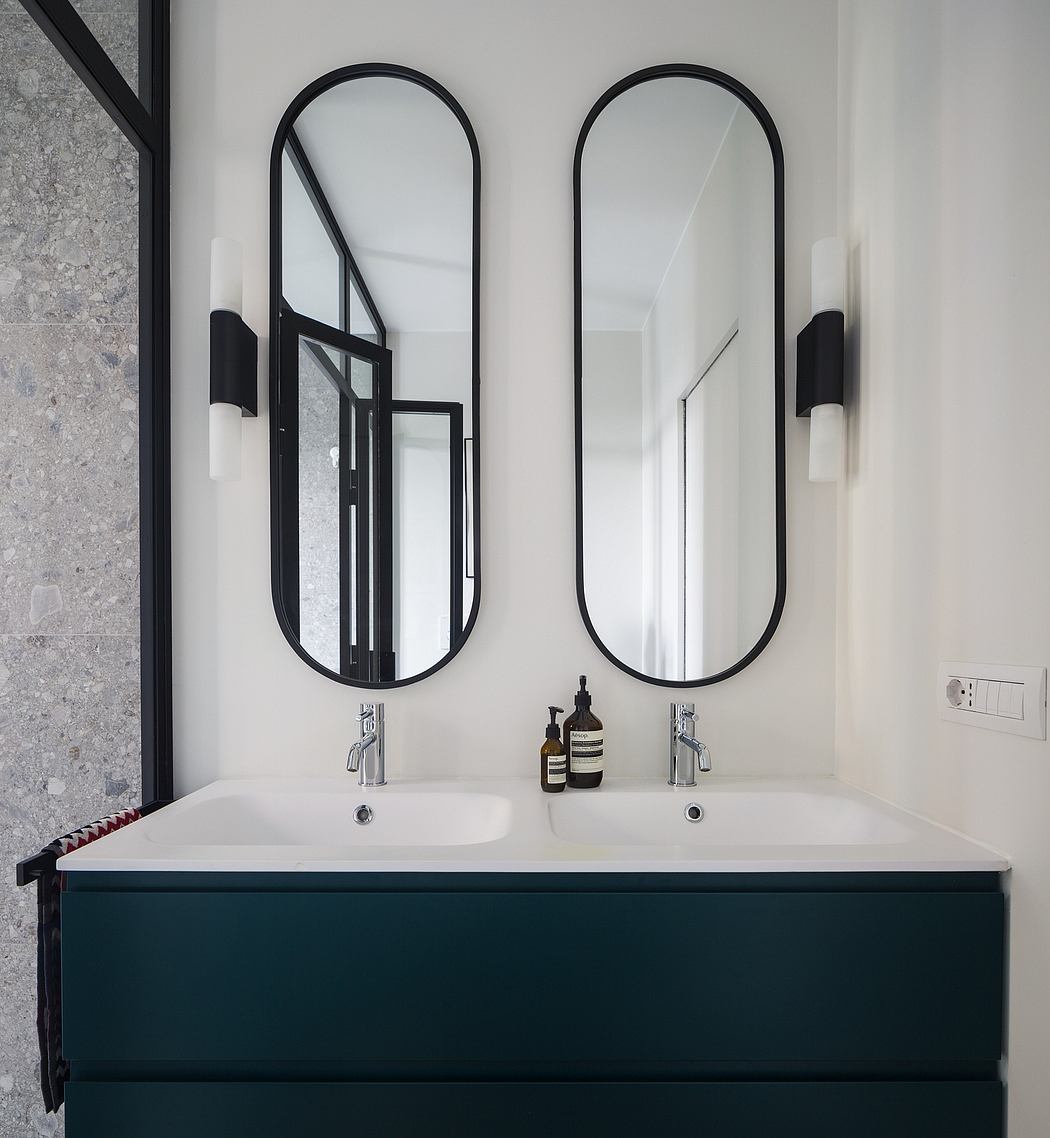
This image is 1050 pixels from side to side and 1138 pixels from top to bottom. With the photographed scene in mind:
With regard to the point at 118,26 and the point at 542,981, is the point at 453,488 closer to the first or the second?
the point at 542,981

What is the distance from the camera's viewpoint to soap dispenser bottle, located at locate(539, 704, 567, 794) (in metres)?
1.36

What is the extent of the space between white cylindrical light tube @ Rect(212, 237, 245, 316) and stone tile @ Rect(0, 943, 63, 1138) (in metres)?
1.29

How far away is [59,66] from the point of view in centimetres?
156

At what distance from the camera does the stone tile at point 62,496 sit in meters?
1.53

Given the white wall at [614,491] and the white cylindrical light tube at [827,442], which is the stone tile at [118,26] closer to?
the white wall at [614,491]

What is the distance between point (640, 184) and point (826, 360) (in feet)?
1.66

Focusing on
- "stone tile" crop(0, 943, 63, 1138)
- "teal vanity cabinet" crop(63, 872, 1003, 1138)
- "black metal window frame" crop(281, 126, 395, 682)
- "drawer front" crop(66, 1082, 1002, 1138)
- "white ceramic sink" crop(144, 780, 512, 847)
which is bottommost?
"stone tile" crop(0, 943, 63, 1138)

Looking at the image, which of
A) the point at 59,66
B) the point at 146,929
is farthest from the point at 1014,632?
the point at 59,66

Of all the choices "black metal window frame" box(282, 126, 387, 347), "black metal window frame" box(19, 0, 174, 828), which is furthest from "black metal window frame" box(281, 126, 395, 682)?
"black metal window frame" box(19, 0, 174, 828)

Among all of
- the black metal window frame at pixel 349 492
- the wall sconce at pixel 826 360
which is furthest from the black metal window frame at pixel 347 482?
the wall sconce at pixel 826 360

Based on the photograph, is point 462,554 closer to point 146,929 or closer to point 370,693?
point 370,693

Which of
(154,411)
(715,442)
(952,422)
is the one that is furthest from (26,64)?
(952,422)

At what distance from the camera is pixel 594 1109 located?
988mm

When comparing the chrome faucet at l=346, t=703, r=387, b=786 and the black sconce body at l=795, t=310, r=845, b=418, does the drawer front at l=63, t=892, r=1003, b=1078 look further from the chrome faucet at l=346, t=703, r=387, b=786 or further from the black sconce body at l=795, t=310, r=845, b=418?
the black sconce body at l=795, t=310, r=845, b=418
